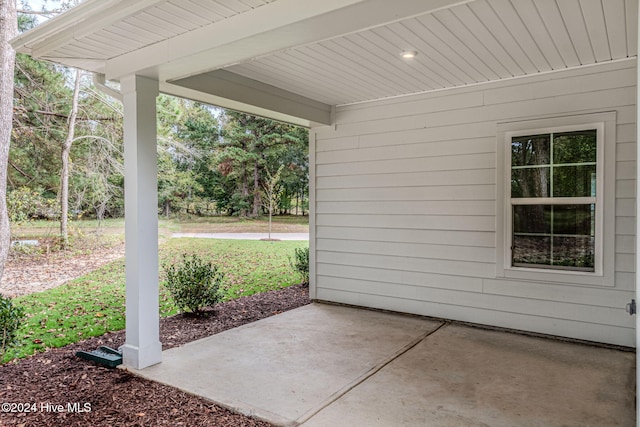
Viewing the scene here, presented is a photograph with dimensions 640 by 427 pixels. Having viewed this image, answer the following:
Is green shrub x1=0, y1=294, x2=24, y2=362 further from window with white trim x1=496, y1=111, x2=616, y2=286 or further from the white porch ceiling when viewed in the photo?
window with white trim x1=496, y1=111, x2=616, y2=286

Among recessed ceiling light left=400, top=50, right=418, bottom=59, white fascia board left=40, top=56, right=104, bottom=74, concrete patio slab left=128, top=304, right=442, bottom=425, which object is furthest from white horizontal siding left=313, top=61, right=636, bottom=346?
white fascia board left=40, top=56, right=104, bottom=74

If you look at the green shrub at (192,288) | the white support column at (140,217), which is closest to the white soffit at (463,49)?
the white support column at (140,217)

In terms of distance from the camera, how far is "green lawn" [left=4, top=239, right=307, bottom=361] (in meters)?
4.39

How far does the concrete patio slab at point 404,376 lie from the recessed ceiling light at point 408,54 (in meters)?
2.70

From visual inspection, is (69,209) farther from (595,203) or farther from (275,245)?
(595,203)

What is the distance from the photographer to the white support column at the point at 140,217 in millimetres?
3229

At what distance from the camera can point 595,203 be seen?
12.4 ft

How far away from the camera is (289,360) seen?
3.46 metres

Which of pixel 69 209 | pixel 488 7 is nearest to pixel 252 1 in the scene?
pixel 488 7

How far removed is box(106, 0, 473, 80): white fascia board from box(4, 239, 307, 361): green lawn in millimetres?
2899

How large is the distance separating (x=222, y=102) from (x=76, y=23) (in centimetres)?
158

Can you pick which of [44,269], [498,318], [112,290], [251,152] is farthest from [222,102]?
[251,152]

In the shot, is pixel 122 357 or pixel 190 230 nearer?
pixel 122 357

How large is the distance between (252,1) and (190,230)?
371 inches
